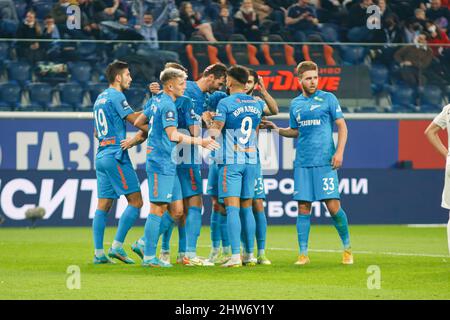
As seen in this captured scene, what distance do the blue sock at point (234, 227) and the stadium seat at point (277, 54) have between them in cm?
802

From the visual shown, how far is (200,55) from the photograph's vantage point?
18.3m

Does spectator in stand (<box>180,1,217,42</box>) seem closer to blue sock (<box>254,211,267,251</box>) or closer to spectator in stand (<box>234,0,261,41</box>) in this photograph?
spectator in stand (<box>234,0,261,41</box>)

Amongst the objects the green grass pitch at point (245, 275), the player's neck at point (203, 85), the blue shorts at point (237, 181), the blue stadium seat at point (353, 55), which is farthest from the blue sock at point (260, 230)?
the blue stadium seat at point (353, 55)

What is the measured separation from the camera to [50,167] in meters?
18.1

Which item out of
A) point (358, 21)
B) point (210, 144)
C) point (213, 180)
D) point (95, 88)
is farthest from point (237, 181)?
point (358, 21)

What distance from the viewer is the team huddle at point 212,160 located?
35.6 ft

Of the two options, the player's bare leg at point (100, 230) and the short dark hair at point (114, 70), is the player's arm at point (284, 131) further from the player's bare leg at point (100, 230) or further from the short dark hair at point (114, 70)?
the player's bare leg at point (100, 230)

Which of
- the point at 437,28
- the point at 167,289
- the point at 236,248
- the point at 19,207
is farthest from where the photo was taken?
the point at 437,28

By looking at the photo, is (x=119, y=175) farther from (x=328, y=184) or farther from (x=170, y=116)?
(x=328, y=184)

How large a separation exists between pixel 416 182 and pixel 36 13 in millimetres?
8071

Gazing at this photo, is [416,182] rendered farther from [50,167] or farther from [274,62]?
[50,167]

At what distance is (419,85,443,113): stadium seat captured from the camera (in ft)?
63.0

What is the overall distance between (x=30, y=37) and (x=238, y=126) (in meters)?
8.86

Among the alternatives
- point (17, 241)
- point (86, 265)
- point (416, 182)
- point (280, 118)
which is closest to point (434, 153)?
point (416, 182)
